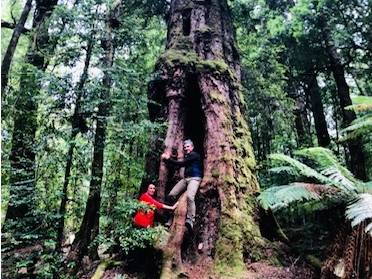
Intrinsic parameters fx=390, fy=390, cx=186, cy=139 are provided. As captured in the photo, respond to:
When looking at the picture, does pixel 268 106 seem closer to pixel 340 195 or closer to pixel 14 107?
pixel 340 195

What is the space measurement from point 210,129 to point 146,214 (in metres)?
1.95

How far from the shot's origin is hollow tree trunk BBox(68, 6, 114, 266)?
6.88 m

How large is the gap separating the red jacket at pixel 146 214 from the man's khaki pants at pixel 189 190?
0.32 m

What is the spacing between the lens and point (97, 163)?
6922mm

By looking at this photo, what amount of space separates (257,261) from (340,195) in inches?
66.6

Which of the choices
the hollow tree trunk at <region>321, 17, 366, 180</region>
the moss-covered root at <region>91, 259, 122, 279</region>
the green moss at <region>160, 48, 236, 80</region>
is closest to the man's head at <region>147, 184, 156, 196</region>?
the moss-covered root at <region>91, 259, 122, 279</region>

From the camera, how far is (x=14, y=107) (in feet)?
22.5

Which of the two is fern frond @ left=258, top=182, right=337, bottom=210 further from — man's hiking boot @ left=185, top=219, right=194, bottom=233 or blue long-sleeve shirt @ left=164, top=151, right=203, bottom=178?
blue long-sleeve shirt @ left=164, top=151, right=203, bottom=178

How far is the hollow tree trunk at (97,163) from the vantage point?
6875 millimetres

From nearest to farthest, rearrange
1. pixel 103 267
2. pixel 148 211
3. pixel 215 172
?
pixel 103 267 < pixel 148 211 < pixel 215 172

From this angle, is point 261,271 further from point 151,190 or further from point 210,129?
point 210,129

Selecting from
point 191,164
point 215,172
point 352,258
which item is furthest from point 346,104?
point 352,258

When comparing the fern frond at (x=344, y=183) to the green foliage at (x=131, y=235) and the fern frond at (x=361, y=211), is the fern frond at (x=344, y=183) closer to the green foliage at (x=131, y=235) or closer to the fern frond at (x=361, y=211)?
the fern frond at (x=361, y=211)

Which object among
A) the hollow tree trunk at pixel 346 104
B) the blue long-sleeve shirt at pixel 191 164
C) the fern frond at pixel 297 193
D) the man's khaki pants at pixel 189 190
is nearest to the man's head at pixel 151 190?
the man's khaki pants at pixel 189 190
